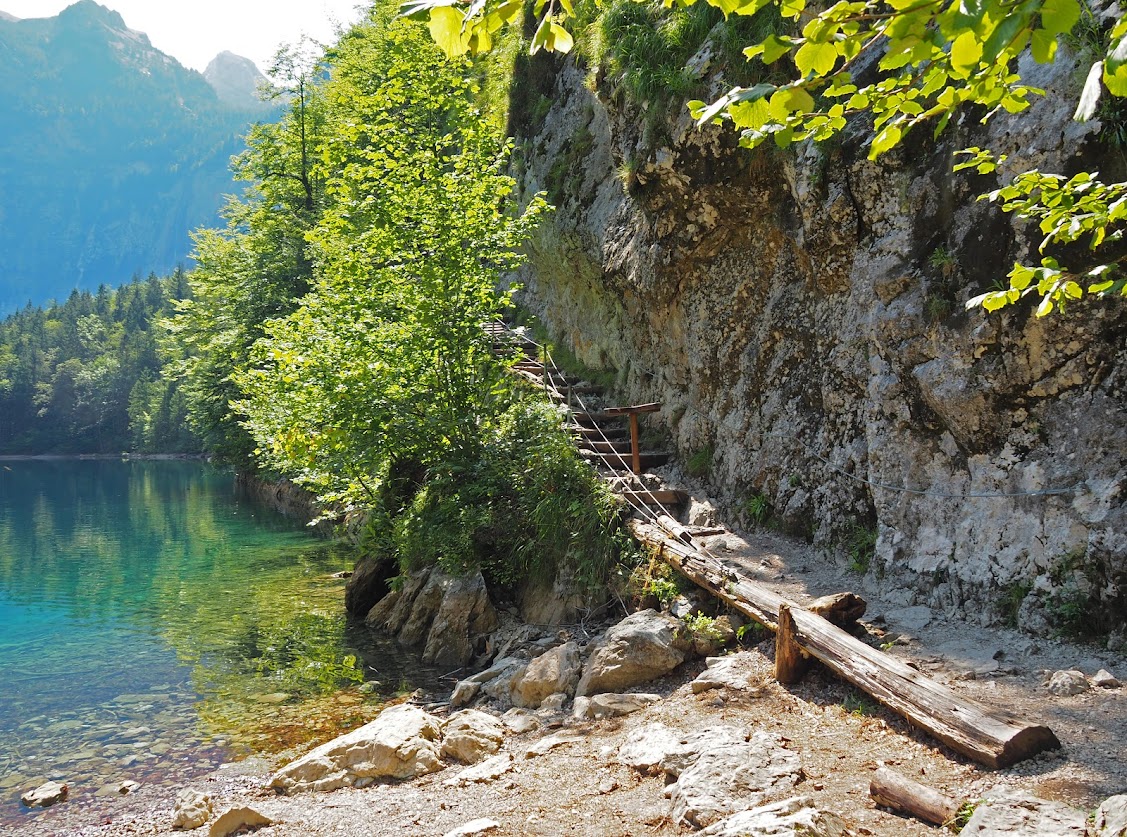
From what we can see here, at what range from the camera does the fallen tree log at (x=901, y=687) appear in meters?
5.00

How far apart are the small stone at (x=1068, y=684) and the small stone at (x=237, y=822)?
6.31 m

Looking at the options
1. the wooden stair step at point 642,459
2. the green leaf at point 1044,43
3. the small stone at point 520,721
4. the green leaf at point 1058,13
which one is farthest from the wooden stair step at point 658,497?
the green leaf at point 1058,13

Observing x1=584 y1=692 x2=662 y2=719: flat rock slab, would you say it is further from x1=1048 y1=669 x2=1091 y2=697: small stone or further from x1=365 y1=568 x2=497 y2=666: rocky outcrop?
x1=365 y1=568 x2=497 y2=666: rocky outcrop

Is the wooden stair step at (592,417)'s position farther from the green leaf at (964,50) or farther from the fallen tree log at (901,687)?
the green leaf at (964,50)

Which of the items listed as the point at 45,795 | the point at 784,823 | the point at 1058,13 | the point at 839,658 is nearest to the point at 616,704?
the point at 839,658

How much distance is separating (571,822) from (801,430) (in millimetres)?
6515

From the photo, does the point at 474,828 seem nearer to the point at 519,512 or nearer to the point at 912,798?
the point at 912,798

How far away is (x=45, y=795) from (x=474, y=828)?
18.2ft

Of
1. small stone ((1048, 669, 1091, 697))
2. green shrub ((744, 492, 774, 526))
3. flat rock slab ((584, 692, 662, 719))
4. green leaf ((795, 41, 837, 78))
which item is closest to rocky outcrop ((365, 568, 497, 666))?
flat rock slab ((584, 692, 662, 719))

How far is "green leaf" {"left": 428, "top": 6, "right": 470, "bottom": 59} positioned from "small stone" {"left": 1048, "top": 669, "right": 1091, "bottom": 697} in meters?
6.03

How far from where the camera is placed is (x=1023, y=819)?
4059 millimetres

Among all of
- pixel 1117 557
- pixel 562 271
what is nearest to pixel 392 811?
pixel 1117 557

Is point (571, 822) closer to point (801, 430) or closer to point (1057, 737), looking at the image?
point (1057, 737)

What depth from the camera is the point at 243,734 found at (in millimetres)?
9758
